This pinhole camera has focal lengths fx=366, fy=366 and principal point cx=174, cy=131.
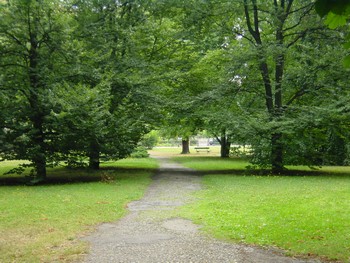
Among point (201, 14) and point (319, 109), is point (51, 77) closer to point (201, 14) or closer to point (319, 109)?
point (201, 14)

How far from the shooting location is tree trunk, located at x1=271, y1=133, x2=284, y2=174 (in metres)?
19.2

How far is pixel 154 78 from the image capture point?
1814 centimetres

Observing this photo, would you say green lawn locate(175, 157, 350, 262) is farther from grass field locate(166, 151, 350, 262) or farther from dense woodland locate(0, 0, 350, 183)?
dense woodland locate(0, 0, 350, 183)

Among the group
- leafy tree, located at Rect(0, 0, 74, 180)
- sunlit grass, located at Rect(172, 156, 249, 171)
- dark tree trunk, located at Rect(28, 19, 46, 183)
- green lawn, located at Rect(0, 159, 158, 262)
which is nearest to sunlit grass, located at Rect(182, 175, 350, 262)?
green lawn, located at Rect(0, 159, 158, 262)

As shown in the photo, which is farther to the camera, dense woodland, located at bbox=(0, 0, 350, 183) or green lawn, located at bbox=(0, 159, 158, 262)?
dense woodland, located at bbox=(0, 0, 350, 183)

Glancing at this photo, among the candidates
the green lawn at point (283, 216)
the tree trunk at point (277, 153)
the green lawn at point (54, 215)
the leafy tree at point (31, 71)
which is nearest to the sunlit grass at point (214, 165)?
the tree trunk at point (277, 153)

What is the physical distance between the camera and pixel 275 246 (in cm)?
628

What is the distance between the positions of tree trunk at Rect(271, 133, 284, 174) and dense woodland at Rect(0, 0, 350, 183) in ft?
0.25

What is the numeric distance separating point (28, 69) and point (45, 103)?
191cm

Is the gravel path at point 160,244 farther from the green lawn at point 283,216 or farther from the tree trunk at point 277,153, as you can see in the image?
the tree trunk at point 277,153

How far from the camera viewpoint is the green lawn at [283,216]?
251 inches

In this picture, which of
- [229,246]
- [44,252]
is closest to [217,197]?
[229,246]

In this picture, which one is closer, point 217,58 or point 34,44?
point 34,44

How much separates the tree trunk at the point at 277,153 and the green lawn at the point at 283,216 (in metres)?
5.33
